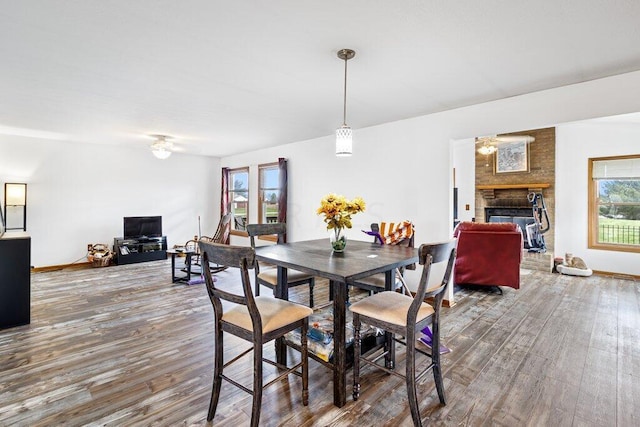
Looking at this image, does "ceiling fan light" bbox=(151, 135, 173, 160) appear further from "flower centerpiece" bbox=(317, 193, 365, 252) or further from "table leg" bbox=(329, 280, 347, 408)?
"table leg" bbox=(329, 280, 347, 408)

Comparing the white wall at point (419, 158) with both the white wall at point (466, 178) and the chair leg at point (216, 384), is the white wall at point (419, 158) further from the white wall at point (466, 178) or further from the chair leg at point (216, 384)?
the chair leg at point (216, 384)

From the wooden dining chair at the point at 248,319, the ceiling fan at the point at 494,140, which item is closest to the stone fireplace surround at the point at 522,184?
the ceiling fan at the point at 494,140

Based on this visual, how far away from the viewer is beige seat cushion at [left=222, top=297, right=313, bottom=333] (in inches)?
71.3

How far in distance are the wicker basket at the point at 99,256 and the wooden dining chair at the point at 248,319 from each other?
5.39m

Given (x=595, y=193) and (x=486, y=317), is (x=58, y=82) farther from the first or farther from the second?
(x=595, y=193)

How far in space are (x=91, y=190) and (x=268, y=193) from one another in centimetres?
347

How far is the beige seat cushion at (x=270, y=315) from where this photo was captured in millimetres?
1810

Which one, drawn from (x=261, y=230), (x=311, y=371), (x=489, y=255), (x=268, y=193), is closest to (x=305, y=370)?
(x=311, y=371)

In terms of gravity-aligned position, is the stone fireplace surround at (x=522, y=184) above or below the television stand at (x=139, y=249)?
above

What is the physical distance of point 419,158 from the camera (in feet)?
13.5

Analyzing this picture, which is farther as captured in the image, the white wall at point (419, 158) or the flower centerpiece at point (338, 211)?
the white wall at point (419, 158)

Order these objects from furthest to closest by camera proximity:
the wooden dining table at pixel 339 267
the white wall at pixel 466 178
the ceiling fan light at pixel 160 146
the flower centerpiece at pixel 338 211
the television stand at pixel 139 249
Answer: the white wall at pixel 466 178 < the television stand at pixel 139 249 < the ceiling fan light at pixel 160 146 < the flower centerpiece at pixel 338 211 < the wooden dining table at pixel 339 267

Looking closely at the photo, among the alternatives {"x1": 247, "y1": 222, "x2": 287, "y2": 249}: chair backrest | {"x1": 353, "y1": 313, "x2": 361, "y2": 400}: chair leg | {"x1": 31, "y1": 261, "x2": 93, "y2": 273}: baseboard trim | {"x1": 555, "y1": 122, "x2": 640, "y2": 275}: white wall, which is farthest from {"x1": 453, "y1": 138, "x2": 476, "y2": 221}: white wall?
{"x1": 31, "y1": 261, "x2": 93, "y2": 273}: baseboard trim

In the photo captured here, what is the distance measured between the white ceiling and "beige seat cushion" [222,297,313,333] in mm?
1801
